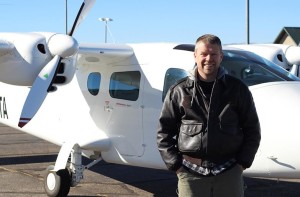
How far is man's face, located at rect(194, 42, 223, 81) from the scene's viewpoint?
3.30 meters

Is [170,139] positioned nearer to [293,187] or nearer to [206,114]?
[206,114]

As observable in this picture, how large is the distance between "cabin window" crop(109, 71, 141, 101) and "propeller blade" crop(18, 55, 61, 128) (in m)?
0.95

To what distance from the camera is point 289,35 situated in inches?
1865

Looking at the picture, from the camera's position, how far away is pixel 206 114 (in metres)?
3.33

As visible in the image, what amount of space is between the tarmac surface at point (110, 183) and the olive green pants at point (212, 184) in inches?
177

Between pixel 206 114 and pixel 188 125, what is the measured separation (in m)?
0.15

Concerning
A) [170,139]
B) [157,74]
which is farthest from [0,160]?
[170,139]

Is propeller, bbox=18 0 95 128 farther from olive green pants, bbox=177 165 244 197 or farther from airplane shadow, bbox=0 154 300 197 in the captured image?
olive green pants, bbox=177 165 244 197

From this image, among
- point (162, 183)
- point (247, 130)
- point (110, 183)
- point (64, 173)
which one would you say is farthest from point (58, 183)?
point (247, 130)

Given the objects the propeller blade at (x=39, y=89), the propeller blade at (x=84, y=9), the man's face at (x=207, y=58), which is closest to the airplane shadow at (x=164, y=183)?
the propeller blade at (x=39, y=89)

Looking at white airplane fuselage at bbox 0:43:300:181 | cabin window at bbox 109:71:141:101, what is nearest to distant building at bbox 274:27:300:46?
white airplane fuselage at bbox 0:43:300:181

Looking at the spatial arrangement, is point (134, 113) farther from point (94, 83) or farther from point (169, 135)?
point (169, 135)

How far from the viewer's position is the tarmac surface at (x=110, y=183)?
804 centimetres

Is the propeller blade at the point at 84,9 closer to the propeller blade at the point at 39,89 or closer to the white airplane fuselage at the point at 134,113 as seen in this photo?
the white airplane fuselage at the point at 134,113
